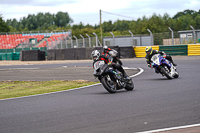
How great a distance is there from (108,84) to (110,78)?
278mm

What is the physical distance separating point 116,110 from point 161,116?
1111 mm

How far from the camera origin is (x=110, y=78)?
10438 mm

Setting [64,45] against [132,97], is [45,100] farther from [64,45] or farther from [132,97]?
[64,45]

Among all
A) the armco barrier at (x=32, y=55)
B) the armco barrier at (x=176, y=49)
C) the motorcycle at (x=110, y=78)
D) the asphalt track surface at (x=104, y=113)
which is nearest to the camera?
the asphalt track surface at (x=104, y=113)

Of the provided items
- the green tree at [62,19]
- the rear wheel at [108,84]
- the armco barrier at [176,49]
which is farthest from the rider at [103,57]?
the green tree at [62,19]

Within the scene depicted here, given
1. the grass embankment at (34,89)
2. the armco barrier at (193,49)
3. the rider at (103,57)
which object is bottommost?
the grass embankment at (34,89)

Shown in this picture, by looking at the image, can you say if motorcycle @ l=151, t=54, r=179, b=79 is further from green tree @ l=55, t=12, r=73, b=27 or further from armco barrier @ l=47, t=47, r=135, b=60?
green tree @ l=55, t=12, r=73, b=27

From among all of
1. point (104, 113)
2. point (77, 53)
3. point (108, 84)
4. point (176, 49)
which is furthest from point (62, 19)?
point (104, 113)

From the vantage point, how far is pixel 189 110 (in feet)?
22.4

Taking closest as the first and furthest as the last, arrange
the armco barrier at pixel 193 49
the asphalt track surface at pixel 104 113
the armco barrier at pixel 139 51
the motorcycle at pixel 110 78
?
the asphalt track surface at pixel 104 113
the motorcycle at pixel 110 78
the armco barrier at pixel 193 49
the armco barrier at pixel 139 51

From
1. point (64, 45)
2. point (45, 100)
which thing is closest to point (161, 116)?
point (45, 100)

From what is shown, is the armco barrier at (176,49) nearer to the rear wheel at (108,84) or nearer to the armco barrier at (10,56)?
the armco barrier at (10,56)

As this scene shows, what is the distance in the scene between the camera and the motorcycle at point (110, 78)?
32.9ft

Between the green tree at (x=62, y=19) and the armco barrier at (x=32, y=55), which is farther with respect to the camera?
the green tree at (x=62, y=19)
